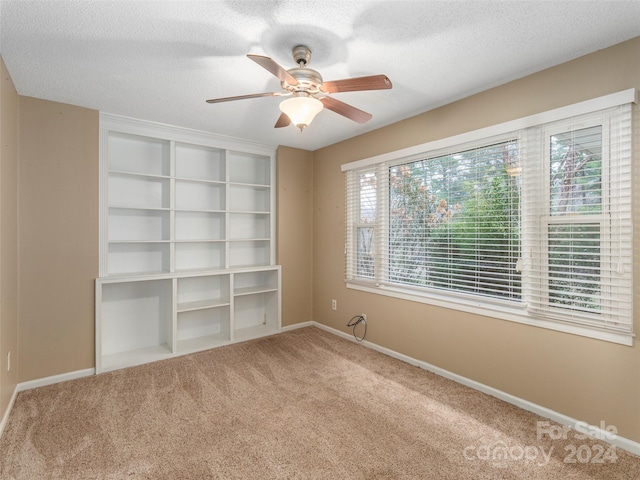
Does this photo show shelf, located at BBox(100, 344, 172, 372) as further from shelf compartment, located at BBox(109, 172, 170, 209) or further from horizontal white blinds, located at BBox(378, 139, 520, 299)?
horizontal white blinds, located at BBox(378, 139, 520, 299)

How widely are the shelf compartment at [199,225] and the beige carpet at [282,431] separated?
58.6 inches

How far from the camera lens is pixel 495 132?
8.14 feet

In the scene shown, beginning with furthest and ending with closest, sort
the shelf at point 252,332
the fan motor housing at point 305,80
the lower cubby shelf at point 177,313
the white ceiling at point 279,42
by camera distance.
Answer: the shelf at point 252,332, the lower cubby shelf at point 177,313, the fan motor housing at point 305,80, the white ceiling at point 279,42

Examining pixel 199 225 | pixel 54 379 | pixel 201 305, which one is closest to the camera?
pixel 54 379

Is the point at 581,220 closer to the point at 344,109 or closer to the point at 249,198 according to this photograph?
the point at 344,109

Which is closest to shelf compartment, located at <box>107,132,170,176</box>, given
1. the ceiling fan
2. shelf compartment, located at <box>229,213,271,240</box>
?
shelf compartment, located at <box>229,213,271,240</box>

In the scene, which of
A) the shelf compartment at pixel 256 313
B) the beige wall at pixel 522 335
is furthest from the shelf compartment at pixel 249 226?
the beige wall at pixel 522 335

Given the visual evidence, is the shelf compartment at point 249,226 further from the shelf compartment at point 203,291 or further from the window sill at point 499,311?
the window sill at point 499,311

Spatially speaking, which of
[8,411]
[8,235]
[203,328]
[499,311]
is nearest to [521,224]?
[499,311]

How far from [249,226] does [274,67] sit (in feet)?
9.20

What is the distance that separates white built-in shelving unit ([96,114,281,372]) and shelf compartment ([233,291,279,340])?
0.01 meters

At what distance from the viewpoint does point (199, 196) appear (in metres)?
3.85

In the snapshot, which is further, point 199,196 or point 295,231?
point 295,231

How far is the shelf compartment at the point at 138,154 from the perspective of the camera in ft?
10.9
